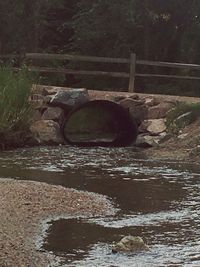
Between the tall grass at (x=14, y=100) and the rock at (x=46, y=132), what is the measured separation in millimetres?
1173

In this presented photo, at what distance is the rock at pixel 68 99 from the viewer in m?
21.5

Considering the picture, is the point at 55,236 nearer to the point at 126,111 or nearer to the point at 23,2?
the point at 126,111

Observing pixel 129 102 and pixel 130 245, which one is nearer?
pixel 130 245

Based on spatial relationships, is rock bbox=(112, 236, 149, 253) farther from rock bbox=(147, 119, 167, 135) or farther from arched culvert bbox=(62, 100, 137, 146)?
arched culvert bbox=(62, 100, 137, 146)

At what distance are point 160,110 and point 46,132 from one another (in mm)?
3672

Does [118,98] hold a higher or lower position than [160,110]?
higher

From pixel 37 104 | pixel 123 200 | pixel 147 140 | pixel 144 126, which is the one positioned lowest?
pixel 147 140

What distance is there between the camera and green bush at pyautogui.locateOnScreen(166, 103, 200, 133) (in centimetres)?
1950

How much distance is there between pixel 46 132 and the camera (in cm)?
2036

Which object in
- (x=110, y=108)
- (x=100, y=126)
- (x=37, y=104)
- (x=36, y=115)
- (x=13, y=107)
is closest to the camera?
(x=13, y=107)

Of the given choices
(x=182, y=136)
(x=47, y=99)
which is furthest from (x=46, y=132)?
(x=182, y=136)

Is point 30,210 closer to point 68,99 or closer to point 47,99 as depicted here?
point 68,99

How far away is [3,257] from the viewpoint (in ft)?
23.6

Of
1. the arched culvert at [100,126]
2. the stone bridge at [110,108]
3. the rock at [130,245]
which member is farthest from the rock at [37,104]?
the rock at [130,245]
